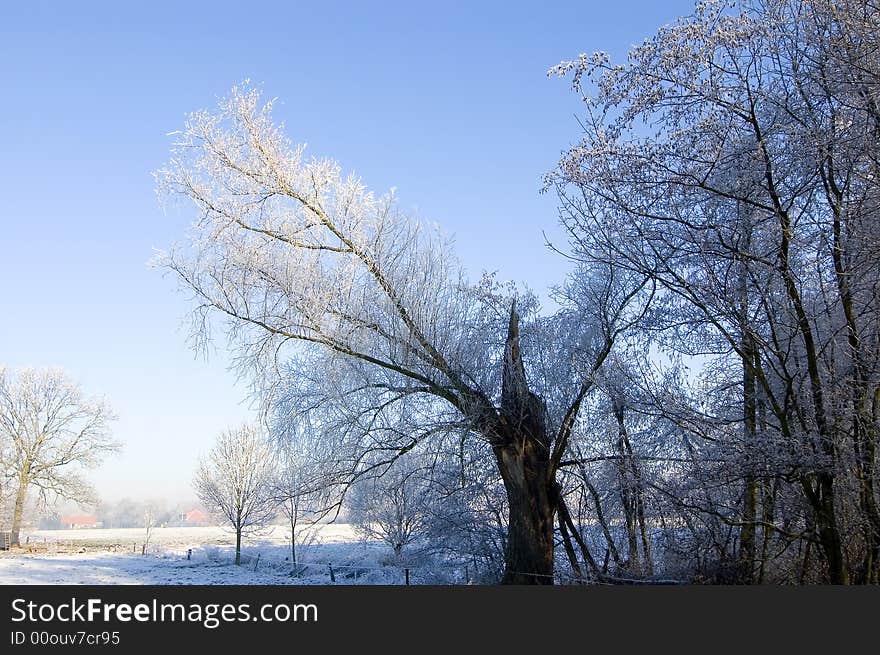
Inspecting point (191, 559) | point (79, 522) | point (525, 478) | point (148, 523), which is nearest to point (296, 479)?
point (525, 478)

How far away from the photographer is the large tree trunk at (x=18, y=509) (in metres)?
21.9

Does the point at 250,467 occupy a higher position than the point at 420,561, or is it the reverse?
the point at 250,467

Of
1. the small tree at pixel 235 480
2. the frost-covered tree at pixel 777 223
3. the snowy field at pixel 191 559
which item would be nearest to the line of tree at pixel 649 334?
the frost-covered tree at pixel 777 223

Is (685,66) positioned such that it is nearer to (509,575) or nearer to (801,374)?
(801,374)

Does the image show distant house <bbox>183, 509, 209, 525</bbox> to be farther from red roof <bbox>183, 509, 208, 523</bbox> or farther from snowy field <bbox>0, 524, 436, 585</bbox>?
snowy field <bbox>0, 524, 436, 585</bbox>

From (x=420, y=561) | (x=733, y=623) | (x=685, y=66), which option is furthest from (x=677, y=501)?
(x=420, y=561)

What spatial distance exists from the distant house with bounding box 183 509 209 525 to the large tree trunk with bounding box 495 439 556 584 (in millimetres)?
21061

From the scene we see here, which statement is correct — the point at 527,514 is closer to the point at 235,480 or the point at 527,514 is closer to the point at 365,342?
the point at 365,342

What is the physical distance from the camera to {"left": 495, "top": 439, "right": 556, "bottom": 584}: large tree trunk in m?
9.23

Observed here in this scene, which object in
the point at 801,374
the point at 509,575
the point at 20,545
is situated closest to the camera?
the point at 801,374

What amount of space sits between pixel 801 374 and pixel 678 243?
5.38 ft

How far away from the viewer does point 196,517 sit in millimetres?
29406

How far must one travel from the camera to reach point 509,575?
30.5 feet

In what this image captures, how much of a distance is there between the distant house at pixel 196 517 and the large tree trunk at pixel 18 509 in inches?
254
